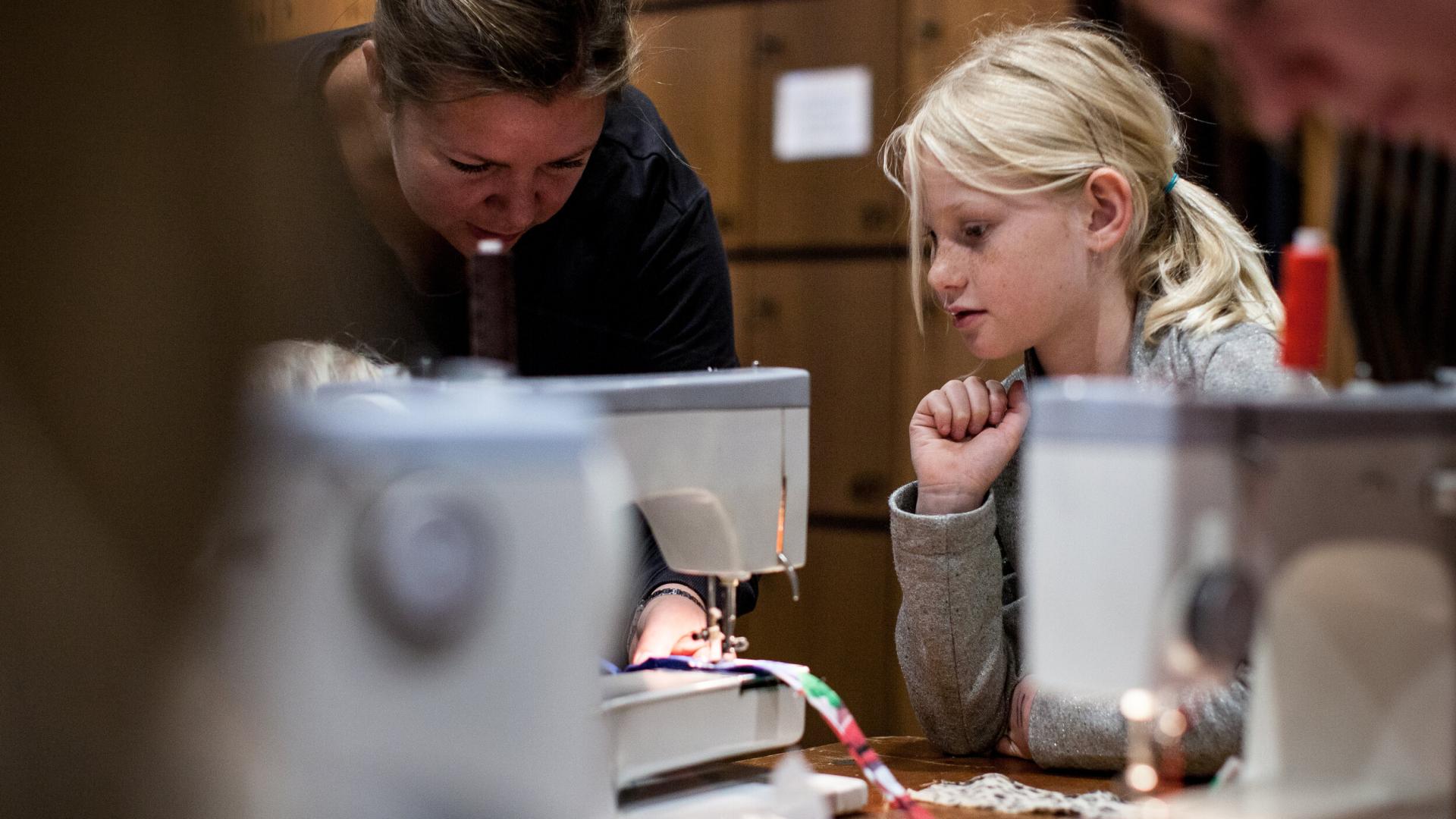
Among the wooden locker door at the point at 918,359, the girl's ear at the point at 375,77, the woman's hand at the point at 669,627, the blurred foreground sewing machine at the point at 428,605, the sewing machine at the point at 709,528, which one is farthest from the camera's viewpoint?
the wooden locker door at the point at 918,359

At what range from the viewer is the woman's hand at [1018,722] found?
1281 mm

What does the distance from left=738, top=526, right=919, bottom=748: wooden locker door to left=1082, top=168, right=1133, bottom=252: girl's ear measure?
1881mm

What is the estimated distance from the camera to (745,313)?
3.40 meters

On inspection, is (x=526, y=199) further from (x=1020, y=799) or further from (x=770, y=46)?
(x=770, y=46)

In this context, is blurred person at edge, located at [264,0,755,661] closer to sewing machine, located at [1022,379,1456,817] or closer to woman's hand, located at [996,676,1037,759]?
woman's hand, located at [996,676,1037,759]

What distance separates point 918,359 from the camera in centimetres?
313

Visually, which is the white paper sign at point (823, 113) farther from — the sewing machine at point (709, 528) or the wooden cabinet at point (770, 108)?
the sewing machine at point (709, 528)

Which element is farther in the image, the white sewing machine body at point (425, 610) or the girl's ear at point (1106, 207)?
the girl's ear at point (1106, 207)

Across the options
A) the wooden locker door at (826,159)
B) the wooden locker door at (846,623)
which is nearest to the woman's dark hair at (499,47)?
the wooden locker door at (826,159)

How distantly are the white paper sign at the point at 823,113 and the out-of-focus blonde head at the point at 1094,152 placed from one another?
1.75 m

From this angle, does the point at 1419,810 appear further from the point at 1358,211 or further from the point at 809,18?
the point at 809,18

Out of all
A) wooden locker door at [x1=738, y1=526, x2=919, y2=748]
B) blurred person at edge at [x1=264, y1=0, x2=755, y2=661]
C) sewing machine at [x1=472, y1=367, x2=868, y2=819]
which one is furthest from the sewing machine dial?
wooden locker door at [x1=738, y1=526, x2=919, y2=748]

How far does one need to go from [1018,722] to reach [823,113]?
86.6 inches

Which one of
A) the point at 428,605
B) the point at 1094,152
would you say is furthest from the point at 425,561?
the point at 1094,152
